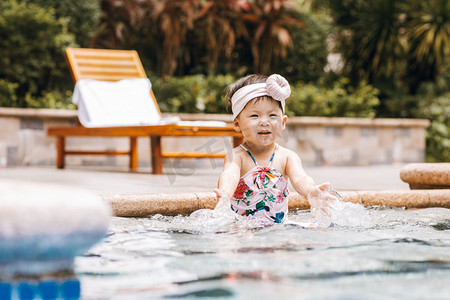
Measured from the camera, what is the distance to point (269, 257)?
2.16m

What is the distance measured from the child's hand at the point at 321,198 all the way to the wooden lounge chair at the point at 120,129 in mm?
3586

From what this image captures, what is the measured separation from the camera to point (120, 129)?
6.84 m

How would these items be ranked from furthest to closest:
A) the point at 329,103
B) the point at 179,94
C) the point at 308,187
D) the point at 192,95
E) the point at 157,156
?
the point at 329,103
the point at 179,94
the point at 192,95
the point at 157,156
the point at 308,187

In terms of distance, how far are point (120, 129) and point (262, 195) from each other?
3.90m

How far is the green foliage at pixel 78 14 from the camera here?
34.1ft

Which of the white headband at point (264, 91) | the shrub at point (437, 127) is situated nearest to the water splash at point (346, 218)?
the white headband at point (264, 91)

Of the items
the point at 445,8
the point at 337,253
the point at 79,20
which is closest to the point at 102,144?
the point at 79,20

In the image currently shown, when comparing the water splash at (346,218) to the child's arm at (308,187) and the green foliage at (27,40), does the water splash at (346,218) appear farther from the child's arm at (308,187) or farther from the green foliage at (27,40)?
the green foliage at (27,40)

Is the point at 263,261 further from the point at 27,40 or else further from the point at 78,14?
the point at 78,14

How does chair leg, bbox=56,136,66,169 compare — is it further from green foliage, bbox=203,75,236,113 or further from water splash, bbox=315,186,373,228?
water splash, bbox=315,186,373,228

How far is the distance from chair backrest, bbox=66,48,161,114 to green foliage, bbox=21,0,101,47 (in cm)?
227

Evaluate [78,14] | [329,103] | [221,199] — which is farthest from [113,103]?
[221,199]

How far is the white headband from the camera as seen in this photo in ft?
10.2

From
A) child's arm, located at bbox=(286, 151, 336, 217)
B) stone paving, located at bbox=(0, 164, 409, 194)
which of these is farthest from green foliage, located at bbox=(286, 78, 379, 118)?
child's arm, located at bbox=(286, 151, 336, 217)
